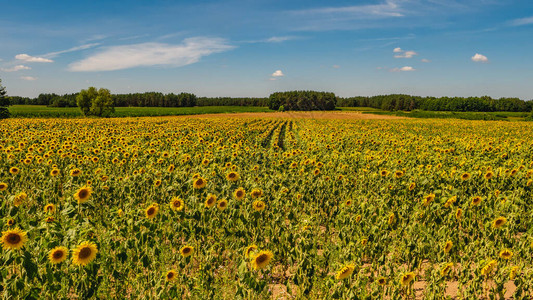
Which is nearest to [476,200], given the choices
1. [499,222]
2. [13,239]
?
[499,222]

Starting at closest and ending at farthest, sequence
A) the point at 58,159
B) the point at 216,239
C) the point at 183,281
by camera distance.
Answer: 1. the point at 183,281
2. the point at 216,239
3. the point at 58,159

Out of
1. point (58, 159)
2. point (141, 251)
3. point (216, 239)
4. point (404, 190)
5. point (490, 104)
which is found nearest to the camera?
point (141, 251)

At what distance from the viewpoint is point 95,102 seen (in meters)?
68.6

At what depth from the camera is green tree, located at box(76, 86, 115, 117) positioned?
68.9 metres

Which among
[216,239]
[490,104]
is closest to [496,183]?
[216,239]

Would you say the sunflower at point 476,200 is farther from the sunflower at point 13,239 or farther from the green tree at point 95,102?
the green tree at point 95,102

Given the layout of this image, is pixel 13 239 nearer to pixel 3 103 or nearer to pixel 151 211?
pixel 151 211

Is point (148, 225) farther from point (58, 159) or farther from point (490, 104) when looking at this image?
point (490, 104)

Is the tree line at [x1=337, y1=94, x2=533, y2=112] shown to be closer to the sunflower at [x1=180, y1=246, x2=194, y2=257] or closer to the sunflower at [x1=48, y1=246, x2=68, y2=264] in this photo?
the sunflower at [x1=180, y1=246, x2=194, y2=257]

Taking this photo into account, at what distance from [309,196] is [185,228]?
373 centimetres

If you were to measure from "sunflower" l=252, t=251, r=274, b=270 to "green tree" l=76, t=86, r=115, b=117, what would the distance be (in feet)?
251

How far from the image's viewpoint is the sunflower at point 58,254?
3.21 meters

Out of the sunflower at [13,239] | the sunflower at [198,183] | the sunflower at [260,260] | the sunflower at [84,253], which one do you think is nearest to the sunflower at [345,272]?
the sunflower at [260,260]

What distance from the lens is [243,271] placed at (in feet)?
10.2
